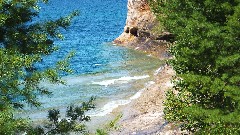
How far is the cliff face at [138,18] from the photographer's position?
201 feet

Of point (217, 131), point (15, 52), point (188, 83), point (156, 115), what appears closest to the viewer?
point (15, 52)

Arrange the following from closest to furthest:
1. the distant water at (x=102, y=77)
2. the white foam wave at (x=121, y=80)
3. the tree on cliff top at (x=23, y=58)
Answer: the tree on cliff top at (x=23, y=58), the distant water at (x=102, y=77), the white foam wave at (x=121, y=80)

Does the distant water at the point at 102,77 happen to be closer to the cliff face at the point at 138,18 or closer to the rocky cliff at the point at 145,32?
the rocky cliff at the point at 145,32

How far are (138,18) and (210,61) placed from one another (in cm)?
4702

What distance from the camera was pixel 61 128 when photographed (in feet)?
42.5

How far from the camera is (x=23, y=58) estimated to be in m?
11.3

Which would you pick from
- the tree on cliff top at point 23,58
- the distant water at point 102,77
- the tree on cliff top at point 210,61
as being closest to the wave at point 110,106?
the distant water at point 102,77

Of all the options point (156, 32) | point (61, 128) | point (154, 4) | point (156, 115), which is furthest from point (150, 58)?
point (61, 128)

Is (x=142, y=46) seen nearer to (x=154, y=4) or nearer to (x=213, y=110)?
(x=154, y=4)

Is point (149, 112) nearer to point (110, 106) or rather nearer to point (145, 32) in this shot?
point (110, 106)

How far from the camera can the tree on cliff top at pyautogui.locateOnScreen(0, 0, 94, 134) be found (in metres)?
→ 11.0

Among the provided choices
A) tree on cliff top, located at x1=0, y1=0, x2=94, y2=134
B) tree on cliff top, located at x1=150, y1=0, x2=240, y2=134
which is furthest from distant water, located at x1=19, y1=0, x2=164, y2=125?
tree on cliff top, located at x1=0, y1=0, x2=94, y2=134

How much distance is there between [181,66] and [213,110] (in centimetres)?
267

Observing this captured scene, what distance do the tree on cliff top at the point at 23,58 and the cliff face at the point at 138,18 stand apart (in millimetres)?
47611
